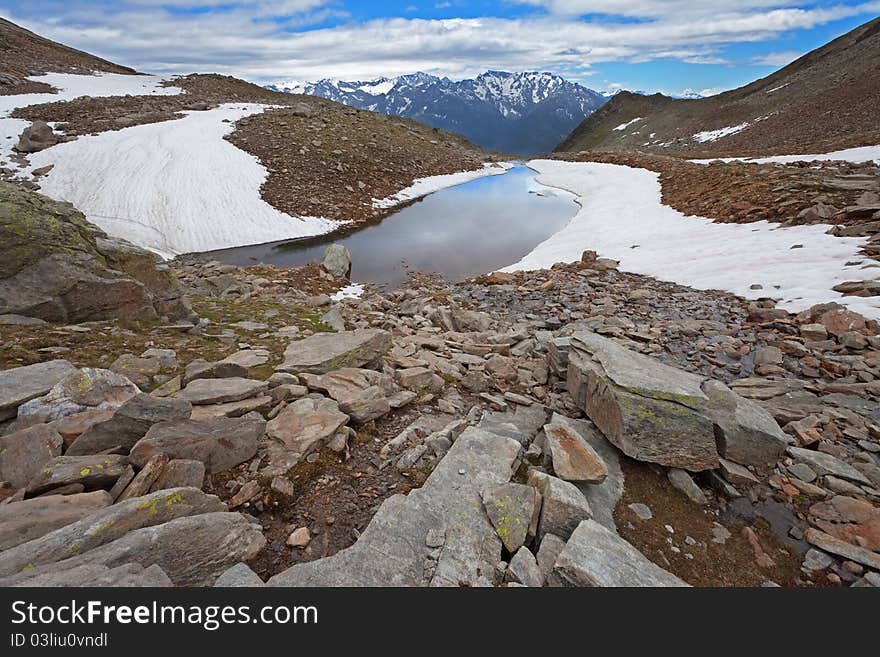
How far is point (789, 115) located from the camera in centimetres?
6812

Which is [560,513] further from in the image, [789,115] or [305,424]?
[789,115]

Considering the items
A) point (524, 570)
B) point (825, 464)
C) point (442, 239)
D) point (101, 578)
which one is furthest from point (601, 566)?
point (442, 239)

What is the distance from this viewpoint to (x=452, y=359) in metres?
10.3

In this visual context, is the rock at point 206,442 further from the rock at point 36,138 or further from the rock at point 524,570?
the rock at point 36,138

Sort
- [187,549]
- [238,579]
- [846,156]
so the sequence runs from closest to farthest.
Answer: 1. [238,579]
2. [187,549]
3. [846,156]

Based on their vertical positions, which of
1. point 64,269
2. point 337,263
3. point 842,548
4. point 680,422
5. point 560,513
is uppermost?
point 64,269

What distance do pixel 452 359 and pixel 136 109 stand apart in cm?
4860

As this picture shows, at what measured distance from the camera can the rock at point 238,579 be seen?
3.56m

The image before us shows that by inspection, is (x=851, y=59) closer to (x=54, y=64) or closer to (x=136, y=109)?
(x=136, y=109)

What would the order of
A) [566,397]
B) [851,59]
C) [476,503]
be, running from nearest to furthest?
[476,503]
[566,397]
[851,59]

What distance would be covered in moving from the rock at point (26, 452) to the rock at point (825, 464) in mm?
10494

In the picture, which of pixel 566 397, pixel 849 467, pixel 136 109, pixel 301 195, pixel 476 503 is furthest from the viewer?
pixel 136 109

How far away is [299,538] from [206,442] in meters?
1.82
